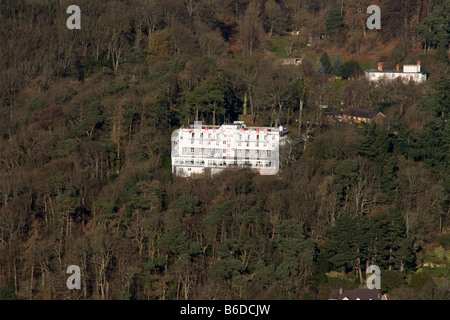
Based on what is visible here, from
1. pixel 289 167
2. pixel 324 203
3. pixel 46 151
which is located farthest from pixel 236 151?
pixel 46 151

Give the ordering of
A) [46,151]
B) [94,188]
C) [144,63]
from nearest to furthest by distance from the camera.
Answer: [94,188], [46,151], [144,63]

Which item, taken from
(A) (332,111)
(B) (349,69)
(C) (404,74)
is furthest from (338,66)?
(A) (332,111)

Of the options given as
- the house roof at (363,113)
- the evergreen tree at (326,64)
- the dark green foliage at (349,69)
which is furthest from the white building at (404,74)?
the house roof at (363,113)

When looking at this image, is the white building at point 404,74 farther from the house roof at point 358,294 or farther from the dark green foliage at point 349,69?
the house roof at point 358,294

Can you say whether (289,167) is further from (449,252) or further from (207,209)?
(449,252)

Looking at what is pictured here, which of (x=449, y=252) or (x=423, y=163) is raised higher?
(x=423, y=163)

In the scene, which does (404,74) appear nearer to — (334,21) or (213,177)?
(334,21)
